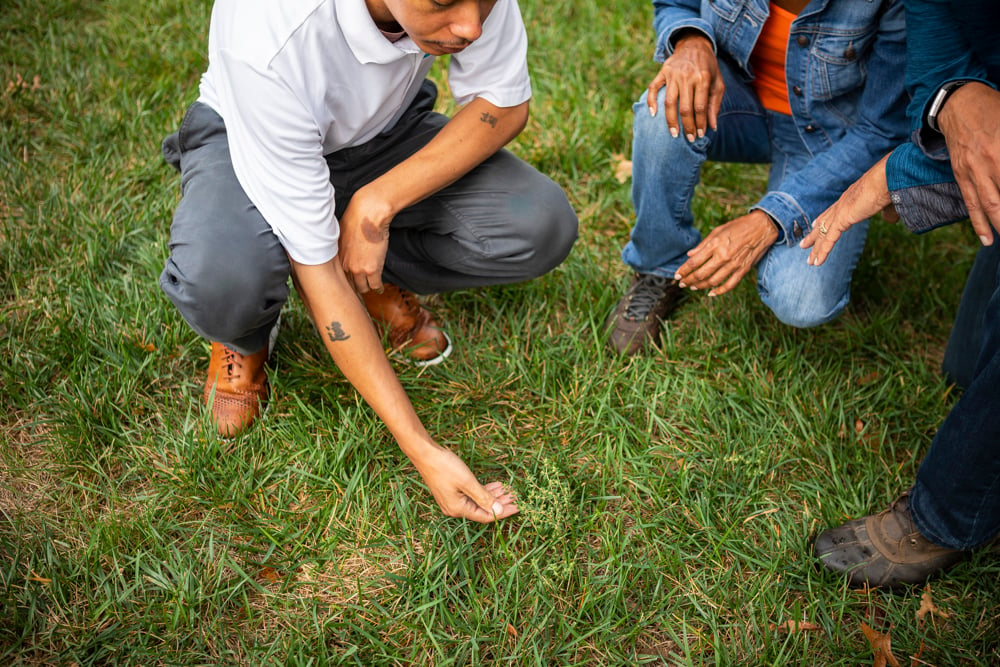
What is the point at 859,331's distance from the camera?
8.48ft

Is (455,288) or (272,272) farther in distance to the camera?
(455,288)

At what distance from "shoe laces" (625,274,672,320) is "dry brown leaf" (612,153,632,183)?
649 mm

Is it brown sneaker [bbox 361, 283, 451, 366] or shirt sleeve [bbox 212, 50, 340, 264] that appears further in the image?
brown sneaker [bbox 361, 283, 451, 366]

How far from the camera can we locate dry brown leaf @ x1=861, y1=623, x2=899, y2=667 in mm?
1879

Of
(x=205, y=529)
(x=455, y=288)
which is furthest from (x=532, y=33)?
(x=205, y=529)

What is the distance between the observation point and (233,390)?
7.61 feet

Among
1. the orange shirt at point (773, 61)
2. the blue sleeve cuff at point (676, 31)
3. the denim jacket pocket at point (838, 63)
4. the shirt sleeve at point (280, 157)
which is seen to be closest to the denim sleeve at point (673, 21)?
the blue sleeve cuff at point (676, 31)

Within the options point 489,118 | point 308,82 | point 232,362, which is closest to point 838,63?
point 489,118

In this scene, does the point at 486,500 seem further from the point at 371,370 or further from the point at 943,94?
the point at 943,94

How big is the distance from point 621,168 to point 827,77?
1042mm

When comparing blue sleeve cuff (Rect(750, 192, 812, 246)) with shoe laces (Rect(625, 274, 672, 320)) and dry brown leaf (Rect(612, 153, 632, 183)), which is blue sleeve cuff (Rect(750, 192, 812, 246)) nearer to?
shoe laces (Rect(625, 274, 672, 320))

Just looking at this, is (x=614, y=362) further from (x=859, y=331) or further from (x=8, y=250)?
(x=8, y=250)

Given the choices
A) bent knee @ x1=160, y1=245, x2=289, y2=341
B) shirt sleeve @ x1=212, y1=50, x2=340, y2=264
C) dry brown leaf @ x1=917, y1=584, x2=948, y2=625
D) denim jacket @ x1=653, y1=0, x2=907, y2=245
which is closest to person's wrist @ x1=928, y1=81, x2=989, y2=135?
denim jacket @ x1=653, y1=0, x2=907, y2=245

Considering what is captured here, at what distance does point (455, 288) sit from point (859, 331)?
4.49ft
